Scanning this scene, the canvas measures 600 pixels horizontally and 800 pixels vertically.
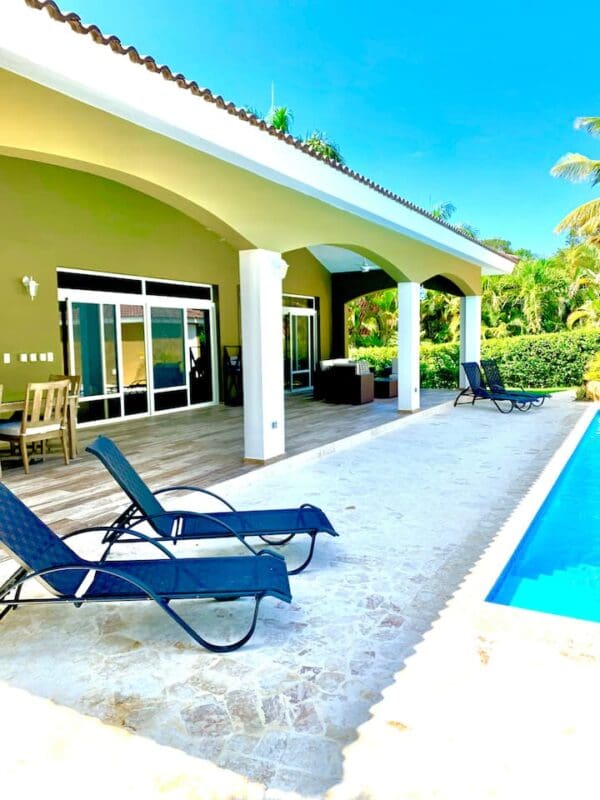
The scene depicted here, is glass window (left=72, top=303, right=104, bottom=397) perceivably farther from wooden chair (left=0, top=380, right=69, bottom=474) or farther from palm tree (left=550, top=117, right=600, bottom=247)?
palm tree (left=550, top=117, right=600, bottom=247)

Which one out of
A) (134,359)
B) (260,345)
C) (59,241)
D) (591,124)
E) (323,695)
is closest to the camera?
(323,695)

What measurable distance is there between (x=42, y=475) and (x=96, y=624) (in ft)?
13.6

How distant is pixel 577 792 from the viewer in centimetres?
242

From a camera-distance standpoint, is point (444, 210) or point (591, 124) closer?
point (591, 124)

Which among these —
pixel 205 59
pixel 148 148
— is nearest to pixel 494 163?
pixel 205 59

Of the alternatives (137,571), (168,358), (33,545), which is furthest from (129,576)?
(168,358)

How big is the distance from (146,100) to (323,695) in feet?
17.1

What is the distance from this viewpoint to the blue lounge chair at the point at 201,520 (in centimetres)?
463

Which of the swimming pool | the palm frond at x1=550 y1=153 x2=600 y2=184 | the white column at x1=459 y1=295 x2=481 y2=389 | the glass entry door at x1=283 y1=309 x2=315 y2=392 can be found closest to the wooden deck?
the swimming pool

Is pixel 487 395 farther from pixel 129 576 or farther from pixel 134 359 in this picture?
pixel 129 576

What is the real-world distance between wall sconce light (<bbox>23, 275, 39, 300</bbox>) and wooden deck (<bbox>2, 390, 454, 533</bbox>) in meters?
2.60

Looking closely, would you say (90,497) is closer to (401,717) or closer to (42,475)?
(42,475)

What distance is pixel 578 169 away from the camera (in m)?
19.7

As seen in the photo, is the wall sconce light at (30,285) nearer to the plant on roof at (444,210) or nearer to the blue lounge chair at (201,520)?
the blue lounge chair at (201,520)
